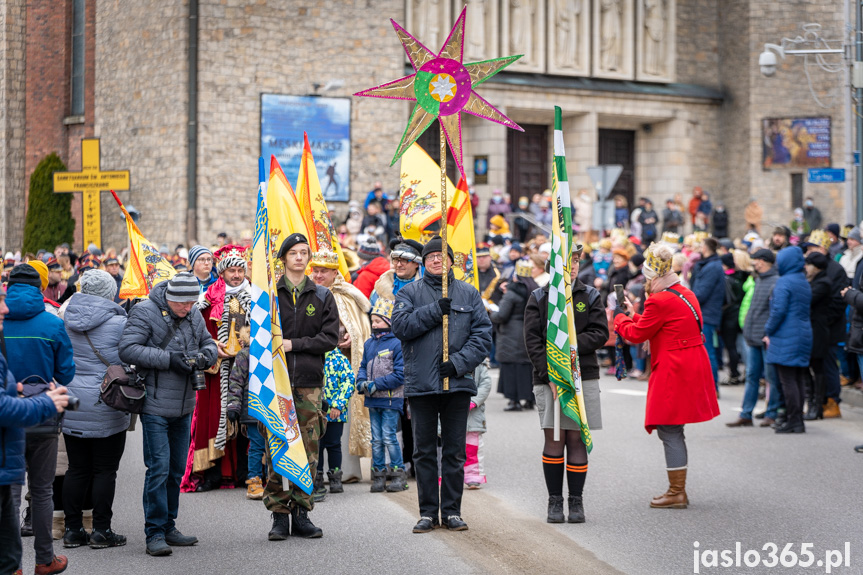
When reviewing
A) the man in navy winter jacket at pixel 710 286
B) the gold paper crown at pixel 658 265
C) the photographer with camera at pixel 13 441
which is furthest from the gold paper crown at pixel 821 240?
the photographer with camera at pixel 13 441

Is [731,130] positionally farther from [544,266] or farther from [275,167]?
[275,167]

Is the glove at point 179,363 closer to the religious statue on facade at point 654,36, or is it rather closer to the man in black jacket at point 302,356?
the man in black jacket at point 302,356

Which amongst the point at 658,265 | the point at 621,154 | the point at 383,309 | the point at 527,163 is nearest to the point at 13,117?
the point at 527,163

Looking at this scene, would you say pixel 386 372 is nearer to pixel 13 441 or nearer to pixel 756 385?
pixel 13 441

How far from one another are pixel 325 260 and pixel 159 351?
2.42 metres

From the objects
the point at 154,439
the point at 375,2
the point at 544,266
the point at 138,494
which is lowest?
the point at 138,494

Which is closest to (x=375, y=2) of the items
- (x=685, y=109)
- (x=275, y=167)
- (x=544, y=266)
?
(x=685, y=109)

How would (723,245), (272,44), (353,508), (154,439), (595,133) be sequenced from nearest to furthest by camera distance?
(154,439)
(353,508)
(723,245)
(272,44)
(595,133)

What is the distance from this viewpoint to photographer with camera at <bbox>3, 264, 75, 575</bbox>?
6445 millimetres

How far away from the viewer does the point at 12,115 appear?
34.5m

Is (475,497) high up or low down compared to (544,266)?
down

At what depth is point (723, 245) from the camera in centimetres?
1748

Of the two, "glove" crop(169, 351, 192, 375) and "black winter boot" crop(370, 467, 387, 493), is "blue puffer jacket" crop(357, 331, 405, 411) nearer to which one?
"black winter boot" crop(370, 467, 387, 493)

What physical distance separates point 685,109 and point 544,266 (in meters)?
22.3
